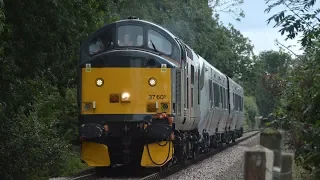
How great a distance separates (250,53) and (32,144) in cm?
5466

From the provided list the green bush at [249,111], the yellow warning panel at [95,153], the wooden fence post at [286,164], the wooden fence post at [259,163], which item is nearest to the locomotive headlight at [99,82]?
the yellow warning panel at [95,153]

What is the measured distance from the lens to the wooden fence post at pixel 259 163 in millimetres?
5500

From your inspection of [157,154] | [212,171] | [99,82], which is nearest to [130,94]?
[99,82]

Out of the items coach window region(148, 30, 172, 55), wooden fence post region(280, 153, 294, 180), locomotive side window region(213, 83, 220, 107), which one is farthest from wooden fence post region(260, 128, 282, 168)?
locomotive side window region(213, 83, 220, 107)

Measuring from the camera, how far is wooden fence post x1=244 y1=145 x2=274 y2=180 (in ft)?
18.0

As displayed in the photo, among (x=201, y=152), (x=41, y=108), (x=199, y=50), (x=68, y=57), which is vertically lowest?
(x=201, y=152)

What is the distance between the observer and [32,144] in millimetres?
15836

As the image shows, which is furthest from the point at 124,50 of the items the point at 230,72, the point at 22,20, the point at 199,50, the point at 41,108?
the point at 230,72

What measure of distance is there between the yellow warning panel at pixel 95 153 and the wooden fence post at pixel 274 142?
899cm

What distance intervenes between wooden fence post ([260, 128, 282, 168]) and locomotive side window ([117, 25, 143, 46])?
9291 millimetres

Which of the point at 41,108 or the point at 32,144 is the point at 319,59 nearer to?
the point at 32,144

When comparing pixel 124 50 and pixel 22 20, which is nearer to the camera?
pixel 124 50

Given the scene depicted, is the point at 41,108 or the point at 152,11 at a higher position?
the point at 152,11

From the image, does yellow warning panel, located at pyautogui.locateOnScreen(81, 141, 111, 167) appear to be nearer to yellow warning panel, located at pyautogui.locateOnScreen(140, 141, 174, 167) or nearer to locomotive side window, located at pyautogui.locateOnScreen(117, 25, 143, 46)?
yellow warning panel, located at pyautogui.locateOnScreen(140, 141, 174, 167)
